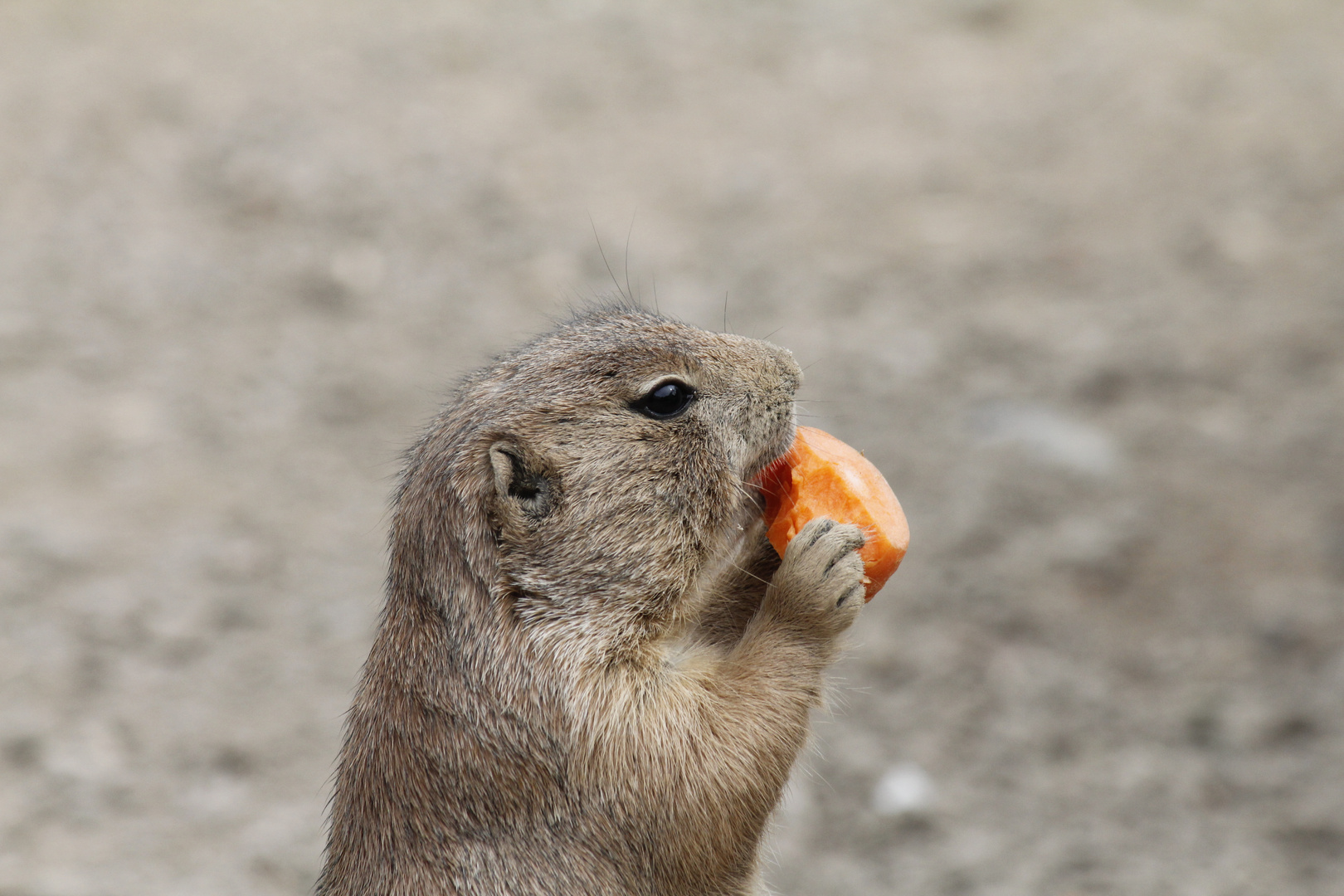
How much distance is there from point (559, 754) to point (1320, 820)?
2.88 m

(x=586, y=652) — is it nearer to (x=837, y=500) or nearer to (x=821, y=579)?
(x=821, y=579)

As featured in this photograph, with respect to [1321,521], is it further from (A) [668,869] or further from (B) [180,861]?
(B) [180,861]

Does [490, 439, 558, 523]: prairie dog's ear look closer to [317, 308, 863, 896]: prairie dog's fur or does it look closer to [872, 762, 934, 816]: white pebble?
[317, 308, 863, 896]: prairie dog's fur

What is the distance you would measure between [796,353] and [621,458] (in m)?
4.02

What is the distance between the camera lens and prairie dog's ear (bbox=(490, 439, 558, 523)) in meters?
2.75

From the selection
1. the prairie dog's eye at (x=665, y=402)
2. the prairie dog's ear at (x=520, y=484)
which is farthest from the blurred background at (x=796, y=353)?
the prairie dog's ear at (x=520, y=484)

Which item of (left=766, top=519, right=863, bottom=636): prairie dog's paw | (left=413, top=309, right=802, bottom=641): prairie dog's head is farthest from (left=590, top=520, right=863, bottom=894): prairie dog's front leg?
(left=413, top=309, right=802, bottom=641): prairie dog's head

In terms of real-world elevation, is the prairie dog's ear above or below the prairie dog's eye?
below

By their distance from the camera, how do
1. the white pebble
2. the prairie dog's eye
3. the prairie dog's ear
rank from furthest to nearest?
1. the white pebble
2. the prairie dog's eye
3. the prairie dog's ear

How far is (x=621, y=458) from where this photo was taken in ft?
9.15

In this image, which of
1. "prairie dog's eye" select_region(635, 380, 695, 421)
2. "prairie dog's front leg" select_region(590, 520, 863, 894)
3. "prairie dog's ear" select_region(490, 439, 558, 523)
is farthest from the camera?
"prairie dog's eye" select_region(635, 380, 695, 421)

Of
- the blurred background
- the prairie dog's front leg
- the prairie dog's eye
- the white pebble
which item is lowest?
the prairie dog's front leg

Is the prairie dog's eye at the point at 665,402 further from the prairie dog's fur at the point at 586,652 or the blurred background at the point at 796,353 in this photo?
the blurred background at the point at 796,353

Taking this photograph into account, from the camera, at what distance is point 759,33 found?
9.38 m
